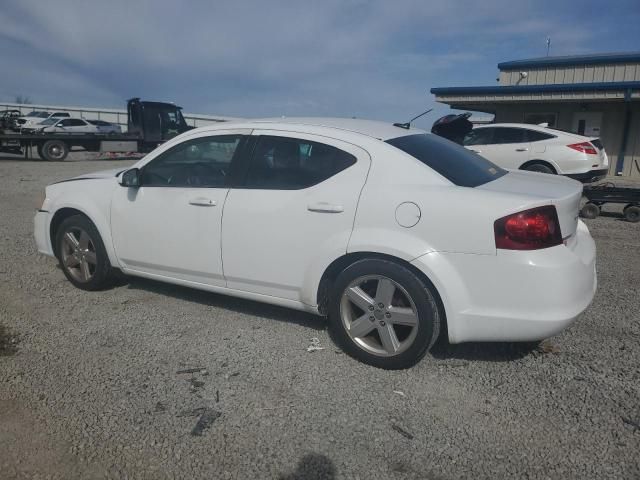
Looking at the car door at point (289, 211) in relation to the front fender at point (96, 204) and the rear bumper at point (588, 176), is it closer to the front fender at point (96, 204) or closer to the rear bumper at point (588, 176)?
the front fender at point (96, 204)

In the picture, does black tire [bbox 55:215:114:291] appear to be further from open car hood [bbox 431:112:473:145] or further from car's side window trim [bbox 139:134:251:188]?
open car hood [bbox 431:112:473:145]

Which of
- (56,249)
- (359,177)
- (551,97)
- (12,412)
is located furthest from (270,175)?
(551,97)

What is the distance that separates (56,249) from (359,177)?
124 inches

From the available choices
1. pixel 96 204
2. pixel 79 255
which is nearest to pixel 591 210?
pixel 96 204

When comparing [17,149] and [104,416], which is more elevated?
[17,149]

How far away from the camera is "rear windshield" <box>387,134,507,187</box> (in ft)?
11.1

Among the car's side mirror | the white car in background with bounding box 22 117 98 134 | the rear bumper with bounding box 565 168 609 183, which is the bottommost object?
the car's side mirror

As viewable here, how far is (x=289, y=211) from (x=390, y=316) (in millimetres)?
986

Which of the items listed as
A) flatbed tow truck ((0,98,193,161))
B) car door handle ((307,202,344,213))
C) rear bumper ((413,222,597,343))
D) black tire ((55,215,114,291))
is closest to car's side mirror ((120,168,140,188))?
black tire ((55,215,114,291))

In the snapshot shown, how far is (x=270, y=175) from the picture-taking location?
3.73m

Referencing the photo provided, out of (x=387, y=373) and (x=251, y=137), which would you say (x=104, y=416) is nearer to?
(x=387, y=373)

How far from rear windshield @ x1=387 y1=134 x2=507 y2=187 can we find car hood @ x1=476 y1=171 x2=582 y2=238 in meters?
0.11

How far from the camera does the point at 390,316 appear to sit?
3236 millimetres

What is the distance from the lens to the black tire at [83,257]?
14.9 feet
